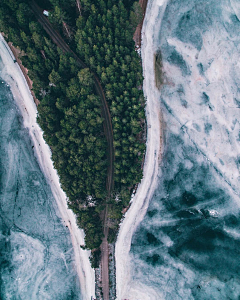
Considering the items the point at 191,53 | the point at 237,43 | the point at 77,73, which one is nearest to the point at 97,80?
the point at 77,73

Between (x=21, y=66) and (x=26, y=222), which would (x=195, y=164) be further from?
(x=21, y=66)

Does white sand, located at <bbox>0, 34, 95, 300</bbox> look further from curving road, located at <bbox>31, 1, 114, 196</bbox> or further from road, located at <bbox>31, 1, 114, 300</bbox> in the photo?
curving road, located at <bbox>31, 1, 114, 196</bbox>

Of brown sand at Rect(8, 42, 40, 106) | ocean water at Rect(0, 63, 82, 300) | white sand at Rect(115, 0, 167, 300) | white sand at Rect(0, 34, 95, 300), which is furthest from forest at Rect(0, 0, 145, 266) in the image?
ocean water at Rect(0, 63, 82, 300)

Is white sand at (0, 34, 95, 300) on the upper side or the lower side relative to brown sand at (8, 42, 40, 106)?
lower

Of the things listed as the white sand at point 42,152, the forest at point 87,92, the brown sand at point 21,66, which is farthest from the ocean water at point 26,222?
the forest at point 87,92

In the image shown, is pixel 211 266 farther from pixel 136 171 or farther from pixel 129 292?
pixel 136 171

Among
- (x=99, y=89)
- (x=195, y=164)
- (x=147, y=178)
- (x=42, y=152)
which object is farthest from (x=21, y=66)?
(x=195, y=164)

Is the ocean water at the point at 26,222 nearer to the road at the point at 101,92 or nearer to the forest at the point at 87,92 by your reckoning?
the forest at the point at 87,92
